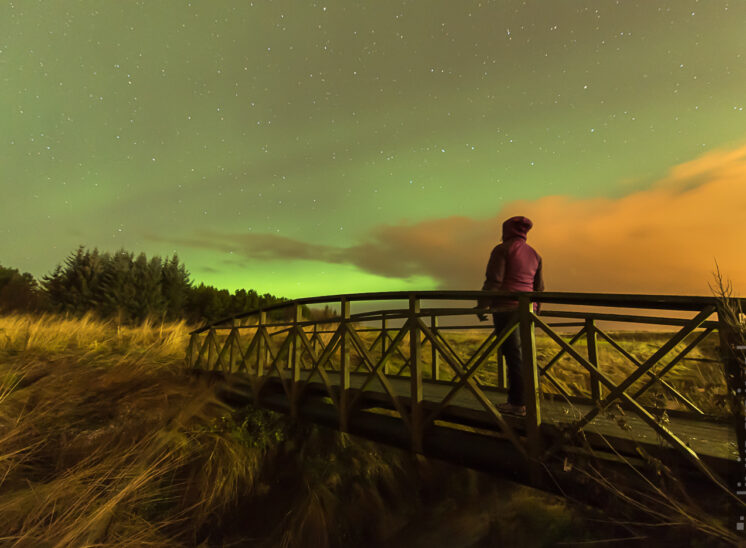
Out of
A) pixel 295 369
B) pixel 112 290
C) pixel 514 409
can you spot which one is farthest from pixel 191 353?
pixel 112 290

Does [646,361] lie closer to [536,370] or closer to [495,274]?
[536,370]

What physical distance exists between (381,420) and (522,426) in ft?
5.74

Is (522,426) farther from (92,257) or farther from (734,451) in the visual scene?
(92,257)

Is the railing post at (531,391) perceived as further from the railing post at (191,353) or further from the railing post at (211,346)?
the railing post at (191,353)

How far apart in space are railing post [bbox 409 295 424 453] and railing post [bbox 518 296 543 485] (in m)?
1.05

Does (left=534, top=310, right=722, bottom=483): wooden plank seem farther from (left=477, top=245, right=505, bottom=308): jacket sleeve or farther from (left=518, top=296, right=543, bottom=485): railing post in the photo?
(left=477, top=245, right=505, bottom=308): jacket sleeve

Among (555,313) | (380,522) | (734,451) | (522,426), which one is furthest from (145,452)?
(734,451)

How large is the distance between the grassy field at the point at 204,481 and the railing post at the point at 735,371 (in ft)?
4.98

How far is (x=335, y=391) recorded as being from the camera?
195 inches

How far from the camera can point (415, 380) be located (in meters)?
3.85

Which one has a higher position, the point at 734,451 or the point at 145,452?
the point at 734,451

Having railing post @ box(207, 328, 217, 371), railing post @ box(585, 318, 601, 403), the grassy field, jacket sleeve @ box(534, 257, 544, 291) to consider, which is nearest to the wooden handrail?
jacket sleeve @ box(534, 257, 544, 291)

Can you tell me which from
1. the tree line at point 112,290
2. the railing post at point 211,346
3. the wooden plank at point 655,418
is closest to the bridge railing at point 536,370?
the wooden plank at point 655,418

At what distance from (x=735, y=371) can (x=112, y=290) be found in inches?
1095
